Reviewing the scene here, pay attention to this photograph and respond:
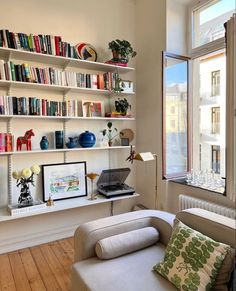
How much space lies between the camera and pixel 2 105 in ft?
7.30

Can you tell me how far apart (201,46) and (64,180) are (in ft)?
7.06

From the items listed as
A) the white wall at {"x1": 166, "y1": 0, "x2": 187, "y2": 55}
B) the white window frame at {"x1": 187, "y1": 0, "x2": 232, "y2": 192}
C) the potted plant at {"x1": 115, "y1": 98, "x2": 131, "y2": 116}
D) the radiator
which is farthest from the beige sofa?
the white wall at {"x1": 166, "y1": 0, "x2": 187, "y2": 55}

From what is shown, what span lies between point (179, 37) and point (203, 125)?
3.63 ft

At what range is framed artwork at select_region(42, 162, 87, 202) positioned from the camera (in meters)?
2.57

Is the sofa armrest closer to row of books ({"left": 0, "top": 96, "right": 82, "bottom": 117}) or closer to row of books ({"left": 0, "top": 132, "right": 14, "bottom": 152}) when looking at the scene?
row of books ({"left": 0, "top": 132, "right": 14, "bottom": 152})

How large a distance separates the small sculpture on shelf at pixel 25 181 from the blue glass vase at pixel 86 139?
0.56m

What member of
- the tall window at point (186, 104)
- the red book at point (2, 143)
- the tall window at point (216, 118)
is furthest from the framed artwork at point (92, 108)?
the tall window at point (216, 118)

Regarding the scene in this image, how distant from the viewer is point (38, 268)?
83.7 inches

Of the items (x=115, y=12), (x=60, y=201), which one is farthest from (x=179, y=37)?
(x=60, y=201)

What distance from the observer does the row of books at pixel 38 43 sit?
7.31 feet

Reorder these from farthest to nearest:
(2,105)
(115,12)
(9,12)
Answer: (115,12), (9,12), (2,105)

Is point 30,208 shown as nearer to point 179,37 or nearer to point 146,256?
point 146,256

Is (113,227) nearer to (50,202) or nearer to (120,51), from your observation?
(50,202)

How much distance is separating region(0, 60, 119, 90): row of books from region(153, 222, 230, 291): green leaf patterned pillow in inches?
74.7
